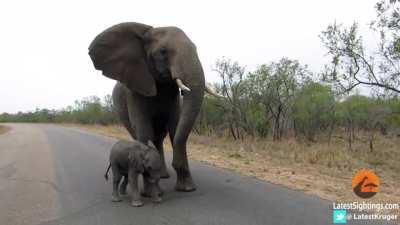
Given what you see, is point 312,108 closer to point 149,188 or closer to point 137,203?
point 149,188

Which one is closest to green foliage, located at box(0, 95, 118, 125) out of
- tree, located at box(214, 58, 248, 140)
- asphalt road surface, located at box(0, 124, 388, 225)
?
tree, located at box(214, 58, 248, 140)

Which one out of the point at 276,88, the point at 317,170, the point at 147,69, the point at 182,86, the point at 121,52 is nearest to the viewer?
the point at 182,86

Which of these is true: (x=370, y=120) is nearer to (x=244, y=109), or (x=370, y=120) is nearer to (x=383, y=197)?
(x=244, y=109)

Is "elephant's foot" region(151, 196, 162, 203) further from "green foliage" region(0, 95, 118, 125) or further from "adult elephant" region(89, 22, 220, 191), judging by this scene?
"green foliage" region(0, 95, 118, 125)

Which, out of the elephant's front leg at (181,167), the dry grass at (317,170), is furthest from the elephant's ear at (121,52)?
the dry grass at (317,170)

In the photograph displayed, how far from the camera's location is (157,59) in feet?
23.6

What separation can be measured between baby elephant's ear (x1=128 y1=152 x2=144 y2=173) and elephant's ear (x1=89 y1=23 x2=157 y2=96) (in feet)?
5.40

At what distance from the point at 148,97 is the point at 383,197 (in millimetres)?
4248

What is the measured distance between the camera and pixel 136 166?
6.13m

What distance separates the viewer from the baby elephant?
240 inches

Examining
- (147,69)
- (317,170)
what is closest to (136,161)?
(147,69)

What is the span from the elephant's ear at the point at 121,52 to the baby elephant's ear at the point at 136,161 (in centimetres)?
164

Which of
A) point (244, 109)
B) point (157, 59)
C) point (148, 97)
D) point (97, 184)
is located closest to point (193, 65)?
point (157, 59)

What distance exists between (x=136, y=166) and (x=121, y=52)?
2.44 meters
